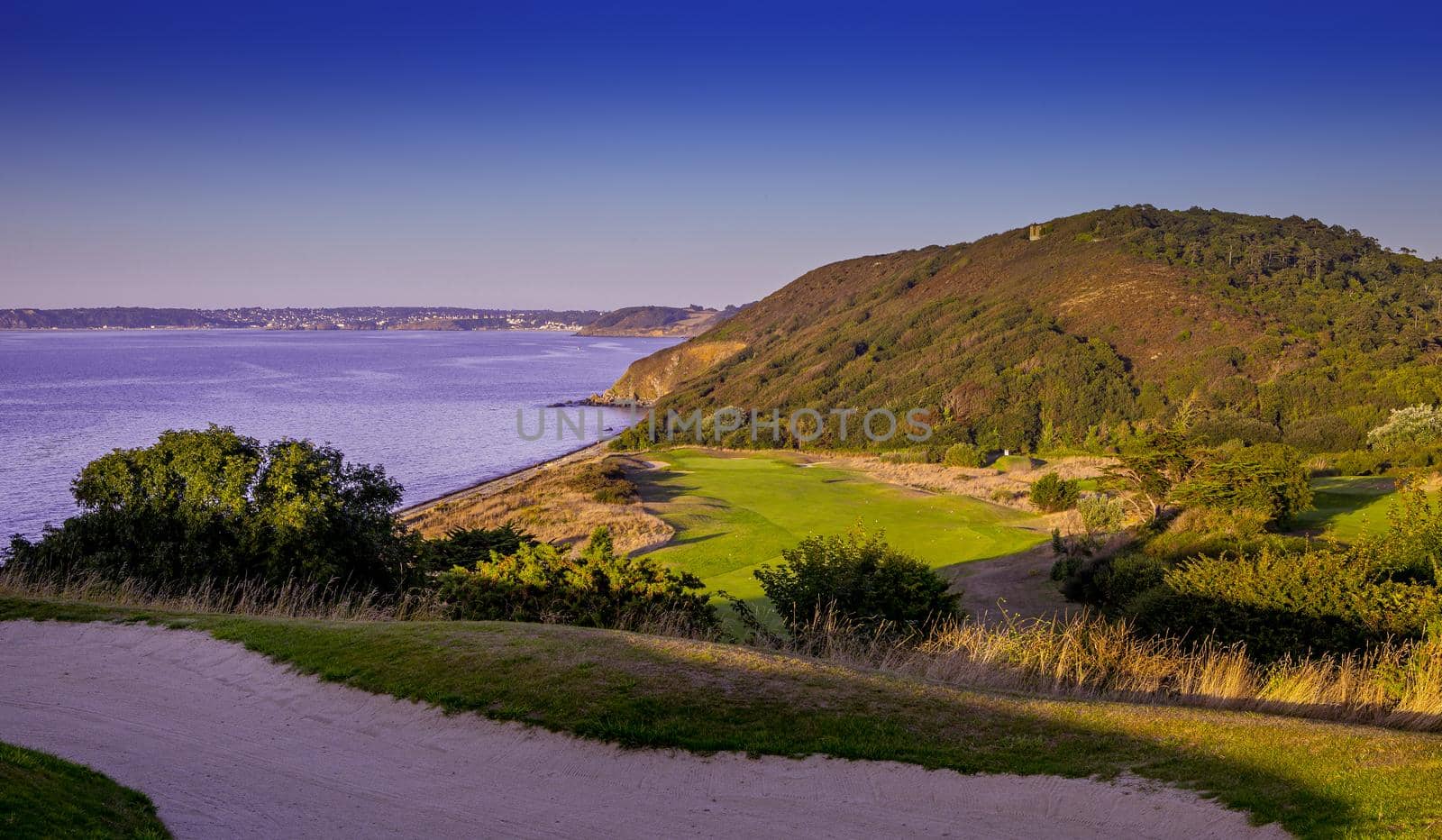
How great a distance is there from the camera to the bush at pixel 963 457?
206ft

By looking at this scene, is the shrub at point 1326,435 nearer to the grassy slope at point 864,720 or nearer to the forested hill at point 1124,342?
the forested hill at point 1124,342

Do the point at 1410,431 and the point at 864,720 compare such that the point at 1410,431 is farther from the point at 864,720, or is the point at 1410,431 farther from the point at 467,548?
the point at 864,720

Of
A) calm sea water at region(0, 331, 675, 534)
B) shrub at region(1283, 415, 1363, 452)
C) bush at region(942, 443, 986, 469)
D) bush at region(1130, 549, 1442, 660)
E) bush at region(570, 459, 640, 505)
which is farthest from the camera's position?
bush at region(942, 443, 986, 469)

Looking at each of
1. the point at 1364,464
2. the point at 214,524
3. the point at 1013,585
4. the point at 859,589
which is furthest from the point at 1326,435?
the point at 214,524

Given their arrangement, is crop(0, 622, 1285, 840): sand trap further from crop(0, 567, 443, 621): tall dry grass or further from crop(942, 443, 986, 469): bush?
crop(942, 443, 986, 469): bush

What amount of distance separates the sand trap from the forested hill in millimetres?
51465

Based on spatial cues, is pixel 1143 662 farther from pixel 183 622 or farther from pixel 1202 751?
pixel 183 622

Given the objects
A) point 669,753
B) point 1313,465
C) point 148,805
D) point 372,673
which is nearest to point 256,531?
point 372,673

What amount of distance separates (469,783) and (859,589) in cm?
845

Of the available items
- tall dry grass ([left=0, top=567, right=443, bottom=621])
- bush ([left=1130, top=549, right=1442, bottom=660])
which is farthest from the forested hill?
tall dry grass ([left=0, top=567, right=443, bottom=621])

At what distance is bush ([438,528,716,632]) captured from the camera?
13156 mm

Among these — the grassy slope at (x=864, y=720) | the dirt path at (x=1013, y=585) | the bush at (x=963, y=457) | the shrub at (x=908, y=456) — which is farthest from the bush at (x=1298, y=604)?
the shrub at (x=908, y=456)

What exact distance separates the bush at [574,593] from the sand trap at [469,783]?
4257mm

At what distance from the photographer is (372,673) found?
9383 millimetres
